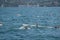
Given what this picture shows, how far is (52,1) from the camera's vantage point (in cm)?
15725

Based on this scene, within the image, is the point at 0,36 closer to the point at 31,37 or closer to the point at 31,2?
the point at 31,37

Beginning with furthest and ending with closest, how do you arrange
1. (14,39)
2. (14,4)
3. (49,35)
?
(14,4)
(49,35)
(14,39)

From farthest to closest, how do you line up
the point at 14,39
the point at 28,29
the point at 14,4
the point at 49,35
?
the point at 14,4
the point at 28,29
the point at 49,35
the point at 14,39

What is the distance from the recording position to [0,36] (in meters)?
30.7

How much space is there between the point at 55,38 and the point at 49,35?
2121 millimetres

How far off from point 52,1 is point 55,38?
12834cm

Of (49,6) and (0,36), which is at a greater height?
(49,6)

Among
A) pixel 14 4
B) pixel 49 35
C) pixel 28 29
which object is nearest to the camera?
pixel 49 35

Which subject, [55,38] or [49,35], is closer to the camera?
[55,38]

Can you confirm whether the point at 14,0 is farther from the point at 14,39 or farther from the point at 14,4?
the point at 14,39

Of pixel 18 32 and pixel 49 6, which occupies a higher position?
pixel 49 6

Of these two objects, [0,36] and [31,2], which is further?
[31,2]

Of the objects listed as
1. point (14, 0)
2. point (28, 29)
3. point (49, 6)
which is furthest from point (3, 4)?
point (28, 29)

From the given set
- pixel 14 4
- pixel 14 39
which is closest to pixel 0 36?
pixel 14 39
